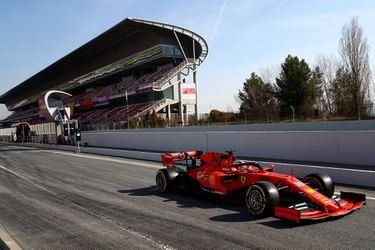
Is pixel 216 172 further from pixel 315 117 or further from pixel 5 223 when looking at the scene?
pixel 315 117

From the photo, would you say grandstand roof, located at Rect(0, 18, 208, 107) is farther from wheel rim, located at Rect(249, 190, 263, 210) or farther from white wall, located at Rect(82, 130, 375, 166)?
wheel rim, located at Rect(249, 190, 263, 210)

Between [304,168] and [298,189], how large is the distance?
4.71 meters

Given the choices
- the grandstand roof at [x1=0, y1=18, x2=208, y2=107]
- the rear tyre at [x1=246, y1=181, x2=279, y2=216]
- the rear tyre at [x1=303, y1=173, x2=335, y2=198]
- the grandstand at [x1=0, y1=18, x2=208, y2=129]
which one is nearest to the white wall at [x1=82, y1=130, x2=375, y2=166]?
the rear tyre at [x1=303, y1=173, x2=335, y2=198]

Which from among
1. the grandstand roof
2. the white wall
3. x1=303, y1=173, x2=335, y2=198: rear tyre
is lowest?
x1=303, y1=173, x2=335, y2=198: rear tyre

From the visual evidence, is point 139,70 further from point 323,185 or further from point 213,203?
point 323,185

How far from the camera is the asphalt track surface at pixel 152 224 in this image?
5520 mm

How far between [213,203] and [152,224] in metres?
1.96

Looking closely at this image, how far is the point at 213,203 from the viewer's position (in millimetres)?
8195

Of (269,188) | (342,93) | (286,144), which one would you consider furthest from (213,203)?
(342,93)

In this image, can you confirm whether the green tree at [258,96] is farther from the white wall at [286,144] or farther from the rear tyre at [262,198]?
the rear tyre at [262,198]

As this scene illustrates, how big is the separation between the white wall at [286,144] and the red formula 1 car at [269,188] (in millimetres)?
4473

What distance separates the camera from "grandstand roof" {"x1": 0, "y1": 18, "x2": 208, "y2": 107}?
5591cm

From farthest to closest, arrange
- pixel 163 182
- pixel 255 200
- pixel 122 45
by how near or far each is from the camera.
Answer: pixel 122 45 → pixel 163 182 → pixel 255 200

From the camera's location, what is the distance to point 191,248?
5.31 meters
